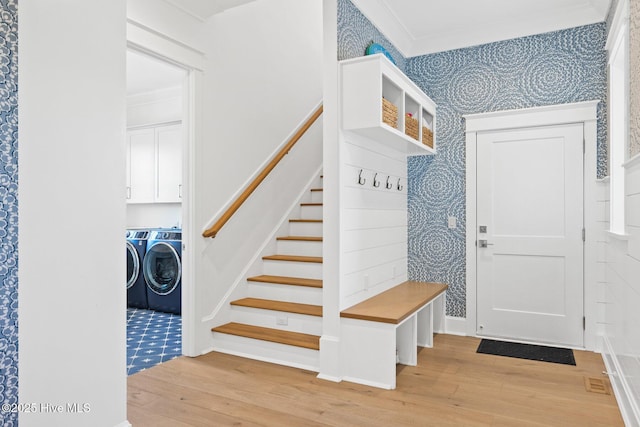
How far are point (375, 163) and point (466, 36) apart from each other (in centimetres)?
154

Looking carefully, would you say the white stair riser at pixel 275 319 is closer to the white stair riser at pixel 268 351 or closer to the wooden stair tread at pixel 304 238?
the white stair riser at pixel 268 351

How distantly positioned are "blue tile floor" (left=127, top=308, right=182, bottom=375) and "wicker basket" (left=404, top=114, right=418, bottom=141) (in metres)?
2.43

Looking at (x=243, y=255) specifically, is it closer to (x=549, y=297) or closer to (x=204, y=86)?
(x=204, y=86)

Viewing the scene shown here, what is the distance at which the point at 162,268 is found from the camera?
4730 millimetres

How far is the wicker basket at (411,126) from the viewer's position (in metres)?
3.23

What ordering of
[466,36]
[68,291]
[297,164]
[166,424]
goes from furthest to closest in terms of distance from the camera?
1. [297,164]
2. [466,36]
3. [166,424]
4. [68,291]

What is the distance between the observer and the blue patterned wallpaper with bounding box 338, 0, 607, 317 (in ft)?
11.4

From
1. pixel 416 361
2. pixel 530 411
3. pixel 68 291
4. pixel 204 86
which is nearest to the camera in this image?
pixel 68 291

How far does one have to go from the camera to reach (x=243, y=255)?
3686 mm

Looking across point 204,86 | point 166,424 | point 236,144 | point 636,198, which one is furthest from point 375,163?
point 166,424

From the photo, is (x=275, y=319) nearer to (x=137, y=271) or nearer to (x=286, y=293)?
(x=286, y=293)

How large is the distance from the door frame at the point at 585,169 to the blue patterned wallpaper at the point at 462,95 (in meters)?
0.07

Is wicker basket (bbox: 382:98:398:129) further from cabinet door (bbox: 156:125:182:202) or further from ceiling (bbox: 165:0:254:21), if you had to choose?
cabinet door (bbox: 156:125:182:202)

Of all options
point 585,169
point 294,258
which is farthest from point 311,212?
point 585,169
